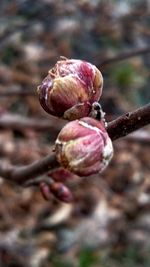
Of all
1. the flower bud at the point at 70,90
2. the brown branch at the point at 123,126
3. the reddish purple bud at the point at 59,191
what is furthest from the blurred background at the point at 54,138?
the flower bud at the point at 70,90

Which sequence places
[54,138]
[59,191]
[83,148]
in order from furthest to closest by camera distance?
[54,138], [59,191], [83,148]

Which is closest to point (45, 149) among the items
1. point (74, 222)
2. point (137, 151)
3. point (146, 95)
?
point (74, 222)

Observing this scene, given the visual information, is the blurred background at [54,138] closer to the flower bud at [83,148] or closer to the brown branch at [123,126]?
the brown branch at [123,126]

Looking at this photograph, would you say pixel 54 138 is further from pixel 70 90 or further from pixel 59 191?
pixel 70 90

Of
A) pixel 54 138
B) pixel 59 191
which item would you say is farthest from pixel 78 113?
pixel 54 138

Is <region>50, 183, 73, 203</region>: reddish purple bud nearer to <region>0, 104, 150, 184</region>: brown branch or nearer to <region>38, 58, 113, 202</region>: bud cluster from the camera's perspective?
<region>0, 104, 150, 184</region>: brown branch

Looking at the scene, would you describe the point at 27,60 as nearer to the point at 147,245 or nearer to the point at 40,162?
the point at 147,245

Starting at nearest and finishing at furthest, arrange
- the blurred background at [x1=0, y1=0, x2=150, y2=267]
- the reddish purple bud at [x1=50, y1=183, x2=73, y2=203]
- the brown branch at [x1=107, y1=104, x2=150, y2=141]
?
1. the brown branch at [x1=107, y1=104, x2=150, y2=141]
2. the reddish purple bud at [x1=50, y1=183, x2=73, y2=203]
3. the blurred background at [x1=0, y1=0, x2=150, y2=267]

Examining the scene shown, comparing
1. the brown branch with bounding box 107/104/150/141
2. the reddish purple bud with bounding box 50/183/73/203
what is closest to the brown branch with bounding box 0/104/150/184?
the brown branch with bounding box 107/104/150/141
